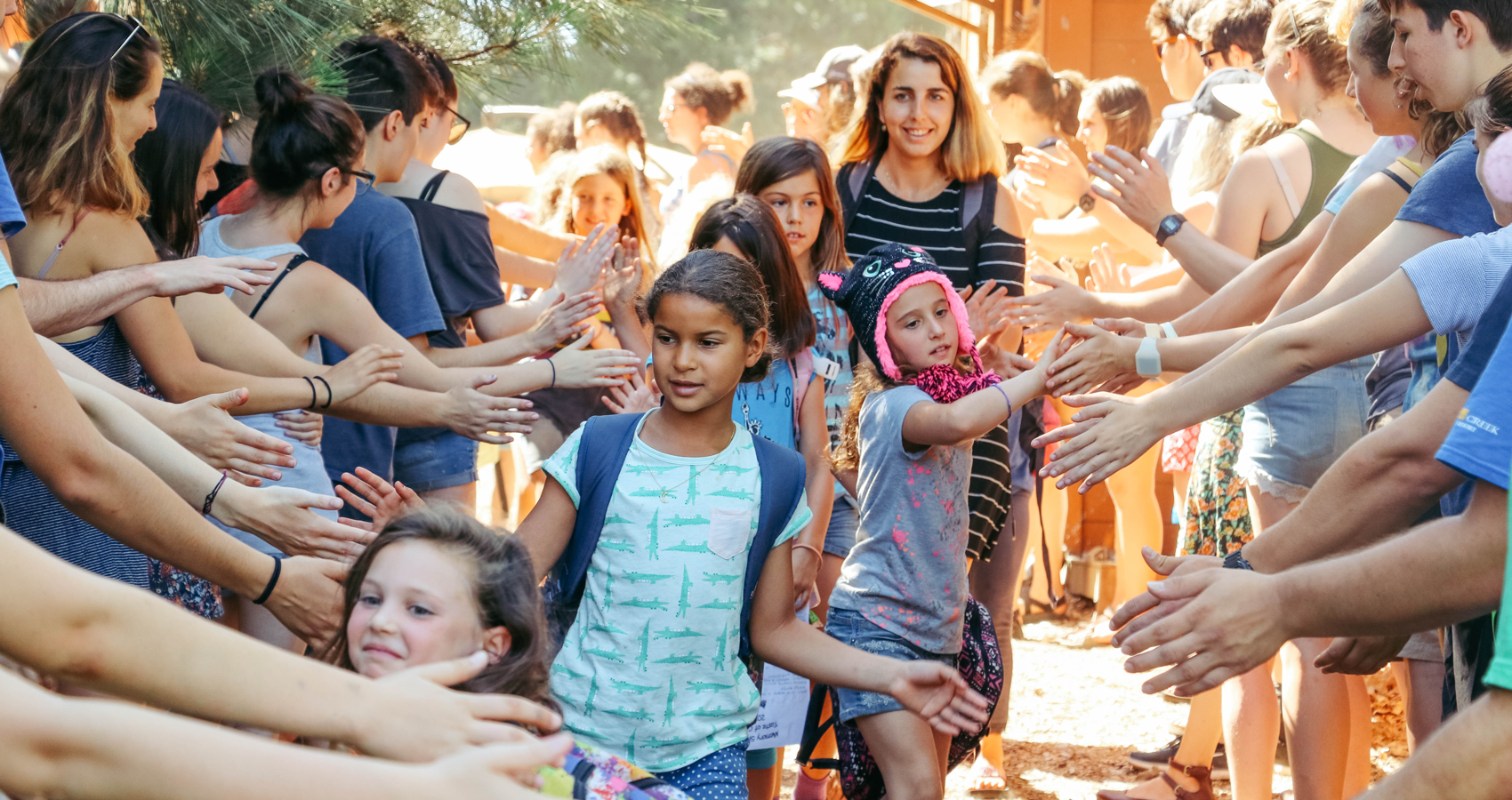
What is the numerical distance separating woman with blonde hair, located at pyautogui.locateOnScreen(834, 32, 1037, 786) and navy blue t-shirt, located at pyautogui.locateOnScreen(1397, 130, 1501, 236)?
150 cm

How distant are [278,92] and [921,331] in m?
1.70

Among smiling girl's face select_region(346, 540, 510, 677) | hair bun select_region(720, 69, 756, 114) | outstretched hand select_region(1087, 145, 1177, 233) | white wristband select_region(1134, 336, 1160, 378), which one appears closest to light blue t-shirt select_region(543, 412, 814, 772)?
smiling girl's face select_region(346, 540, 510, 677)

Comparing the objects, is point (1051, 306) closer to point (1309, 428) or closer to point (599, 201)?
point (1309, 428)

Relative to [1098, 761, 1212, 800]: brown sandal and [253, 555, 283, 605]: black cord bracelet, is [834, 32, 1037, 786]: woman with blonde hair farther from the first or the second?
[253, 555, 283, 605]: black cord bracelet

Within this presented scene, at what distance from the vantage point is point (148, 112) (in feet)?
8.76

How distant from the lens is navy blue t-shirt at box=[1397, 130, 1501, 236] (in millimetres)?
2303

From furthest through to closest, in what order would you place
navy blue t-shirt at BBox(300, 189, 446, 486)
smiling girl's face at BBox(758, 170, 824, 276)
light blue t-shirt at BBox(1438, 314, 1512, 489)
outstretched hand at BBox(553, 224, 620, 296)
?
1. outstretched hand at BBox(553, 224, 620, 296)
2. smiling girl's face at BBox(758, 170, 824, 276)
3. navy blue t-shirt at BBox(300, 189, 446, 486)
4. light blue t-shirt at BBox(1438, 314, 1512, 489)

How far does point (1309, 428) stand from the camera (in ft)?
10.5

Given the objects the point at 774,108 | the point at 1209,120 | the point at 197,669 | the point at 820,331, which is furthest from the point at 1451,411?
the point at 774,108

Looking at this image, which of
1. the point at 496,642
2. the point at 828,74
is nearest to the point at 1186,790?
the point at 496,642

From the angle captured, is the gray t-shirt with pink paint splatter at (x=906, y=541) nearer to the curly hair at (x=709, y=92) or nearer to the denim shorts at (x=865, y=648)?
the denim shorts at (x=865, y=648)

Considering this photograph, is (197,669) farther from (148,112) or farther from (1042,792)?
(1042,792)

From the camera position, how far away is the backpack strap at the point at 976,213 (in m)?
3.85

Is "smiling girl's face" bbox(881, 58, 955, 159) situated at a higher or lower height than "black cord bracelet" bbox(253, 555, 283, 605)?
higher
